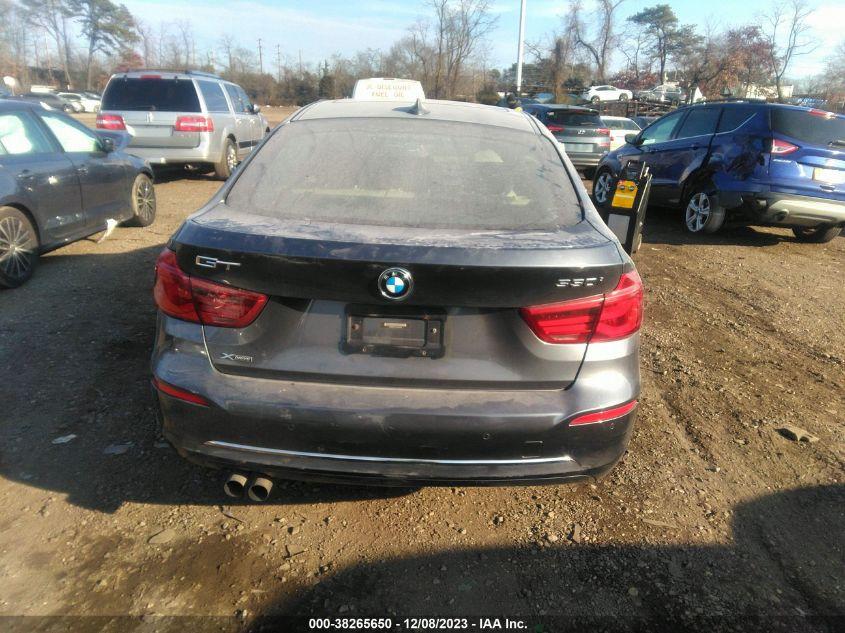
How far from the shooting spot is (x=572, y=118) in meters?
13.3

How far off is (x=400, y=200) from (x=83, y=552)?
1924mm

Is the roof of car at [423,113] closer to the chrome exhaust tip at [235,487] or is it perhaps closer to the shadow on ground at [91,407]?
the shadow on ground at [91,407]

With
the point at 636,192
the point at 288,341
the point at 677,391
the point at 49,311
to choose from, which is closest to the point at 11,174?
the point at 49,311

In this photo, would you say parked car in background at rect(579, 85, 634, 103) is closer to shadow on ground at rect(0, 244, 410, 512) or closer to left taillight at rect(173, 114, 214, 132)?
left taillight at rect(173, 114, 214, 132)

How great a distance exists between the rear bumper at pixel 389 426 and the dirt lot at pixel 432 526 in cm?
44

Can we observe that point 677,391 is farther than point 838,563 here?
Yes

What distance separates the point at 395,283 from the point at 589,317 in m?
0.71

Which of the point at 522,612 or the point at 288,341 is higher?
the point at 288,341

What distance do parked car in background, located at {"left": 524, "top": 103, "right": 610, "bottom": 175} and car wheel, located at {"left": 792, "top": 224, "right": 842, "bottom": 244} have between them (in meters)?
5.38

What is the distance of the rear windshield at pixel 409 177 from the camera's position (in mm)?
2432

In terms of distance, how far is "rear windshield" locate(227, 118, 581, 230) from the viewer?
2432 millimetres

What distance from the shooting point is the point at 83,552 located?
2.39m

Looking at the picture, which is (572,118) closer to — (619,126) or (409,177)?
(619,126)

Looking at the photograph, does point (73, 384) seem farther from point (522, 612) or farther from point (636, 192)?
point (636, 192)
